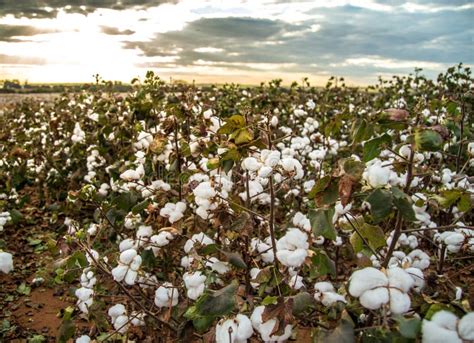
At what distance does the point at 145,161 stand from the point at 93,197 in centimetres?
49

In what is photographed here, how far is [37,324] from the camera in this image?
4.04 m

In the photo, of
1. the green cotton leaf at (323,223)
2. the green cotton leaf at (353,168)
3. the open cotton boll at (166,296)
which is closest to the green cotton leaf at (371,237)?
the green cotton leaf at (323,223)

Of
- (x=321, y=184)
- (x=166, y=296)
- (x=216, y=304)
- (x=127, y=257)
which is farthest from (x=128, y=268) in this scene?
(x=321, y=184)

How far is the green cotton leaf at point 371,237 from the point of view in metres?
1.83

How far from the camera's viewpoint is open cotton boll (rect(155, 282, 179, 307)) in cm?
221

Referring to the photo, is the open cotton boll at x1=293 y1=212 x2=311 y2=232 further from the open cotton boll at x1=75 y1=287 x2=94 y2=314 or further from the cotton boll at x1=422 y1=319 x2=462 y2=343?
the open cotton boll at x1=75 y1=287 x2=94 y2=314

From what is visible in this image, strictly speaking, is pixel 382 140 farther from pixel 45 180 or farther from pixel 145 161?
Answer: pixel 45 180

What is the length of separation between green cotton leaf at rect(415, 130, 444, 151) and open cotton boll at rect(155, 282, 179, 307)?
4.49ft

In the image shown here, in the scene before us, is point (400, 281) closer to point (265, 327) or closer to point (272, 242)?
point (265, 327)

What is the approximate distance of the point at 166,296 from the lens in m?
2.21

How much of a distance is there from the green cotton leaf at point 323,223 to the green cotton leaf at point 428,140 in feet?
1.17

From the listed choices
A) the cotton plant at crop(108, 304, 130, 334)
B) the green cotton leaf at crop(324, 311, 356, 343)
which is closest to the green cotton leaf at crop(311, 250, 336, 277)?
the green cotton leaf at crop(324, 311, 356, 343)

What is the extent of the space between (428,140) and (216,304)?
2.93ft

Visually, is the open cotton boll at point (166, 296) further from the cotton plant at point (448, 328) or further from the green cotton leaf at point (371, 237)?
the cotton plant at point (448, 328)
